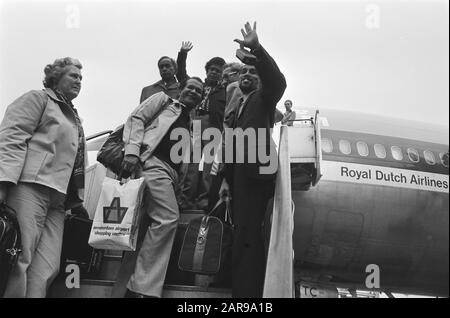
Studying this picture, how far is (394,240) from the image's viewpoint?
6.80 m

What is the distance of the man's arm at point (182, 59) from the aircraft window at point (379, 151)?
14.9 ft

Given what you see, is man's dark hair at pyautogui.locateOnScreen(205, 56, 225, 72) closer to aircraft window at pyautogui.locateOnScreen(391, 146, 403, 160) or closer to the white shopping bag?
the white shopping bag

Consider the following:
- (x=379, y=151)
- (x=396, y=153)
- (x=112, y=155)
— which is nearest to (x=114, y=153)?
(x=112, y=155)

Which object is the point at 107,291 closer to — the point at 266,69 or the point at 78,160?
the point at 78,160

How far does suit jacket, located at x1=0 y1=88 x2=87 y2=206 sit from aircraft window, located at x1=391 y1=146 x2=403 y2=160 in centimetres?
623

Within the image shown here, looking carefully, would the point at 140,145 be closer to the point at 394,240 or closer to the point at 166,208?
the point at 166,208

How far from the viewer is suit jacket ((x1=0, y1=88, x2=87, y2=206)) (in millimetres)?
2469

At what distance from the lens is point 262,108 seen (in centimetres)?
261

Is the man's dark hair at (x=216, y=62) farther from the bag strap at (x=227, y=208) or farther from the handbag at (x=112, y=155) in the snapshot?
the bag strap at (x=227, y=208)

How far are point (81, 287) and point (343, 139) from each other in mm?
6346

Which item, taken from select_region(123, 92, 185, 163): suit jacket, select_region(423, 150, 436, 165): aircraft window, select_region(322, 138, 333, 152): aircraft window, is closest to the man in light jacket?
select_region(123, 92, 185, 163): suit jacket

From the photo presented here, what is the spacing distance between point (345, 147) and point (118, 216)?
596cm
